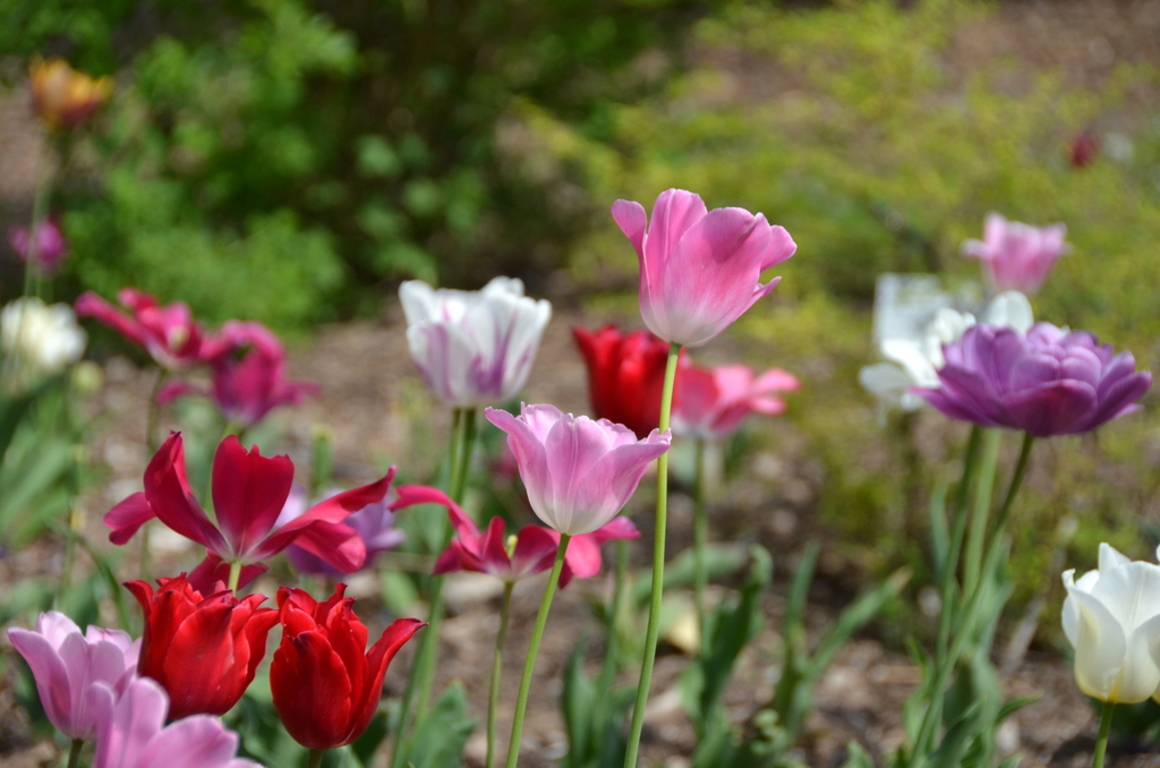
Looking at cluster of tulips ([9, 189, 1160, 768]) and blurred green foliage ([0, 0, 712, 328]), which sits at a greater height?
cluster of tulips ([9, 189, 1160, 768])

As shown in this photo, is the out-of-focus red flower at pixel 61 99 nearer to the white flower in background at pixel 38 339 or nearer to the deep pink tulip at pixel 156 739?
the white flower in background at pixel 38 339

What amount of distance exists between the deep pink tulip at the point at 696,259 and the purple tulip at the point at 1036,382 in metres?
0.27

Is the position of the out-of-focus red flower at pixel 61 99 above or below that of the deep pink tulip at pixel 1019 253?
above

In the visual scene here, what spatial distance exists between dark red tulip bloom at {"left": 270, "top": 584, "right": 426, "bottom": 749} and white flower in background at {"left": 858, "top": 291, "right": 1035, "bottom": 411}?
664 millimetres

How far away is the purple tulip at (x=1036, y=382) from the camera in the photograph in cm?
94

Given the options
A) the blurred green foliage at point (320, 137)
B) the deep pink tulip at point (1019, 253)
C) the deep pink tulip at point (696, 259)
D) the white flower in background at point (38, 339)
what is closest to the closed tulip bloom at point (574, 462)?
the deep pink tulip at point (696, 259)

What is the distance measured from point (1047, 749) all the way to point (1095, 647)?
3.37ft

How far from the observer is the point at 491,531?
0.91 metres

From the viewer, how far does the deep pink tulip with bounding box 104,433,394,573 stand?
79 centimetres

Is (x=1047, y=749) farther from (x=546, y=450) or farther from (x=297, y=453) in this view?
(x=297, y=453)

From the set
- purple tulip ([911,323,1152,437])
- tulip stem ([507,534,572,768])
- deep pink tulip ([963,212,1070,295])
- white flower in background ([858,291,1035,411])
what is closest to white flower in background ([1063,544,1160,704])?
purple tulip ([911,323,1152,437])

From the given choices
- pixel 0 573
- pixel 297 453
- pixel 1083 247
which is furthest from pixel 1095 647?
pixel 297 453

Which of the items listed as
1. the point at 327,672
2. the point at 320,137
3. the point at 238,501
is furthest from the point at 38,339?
the point at 320,137

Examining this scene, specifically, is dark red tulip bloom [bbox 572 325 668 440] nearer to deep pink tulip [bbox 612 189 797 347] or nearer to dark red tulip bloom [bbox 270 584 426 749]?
deep pink tulip [bbox 612 189 797 347]
